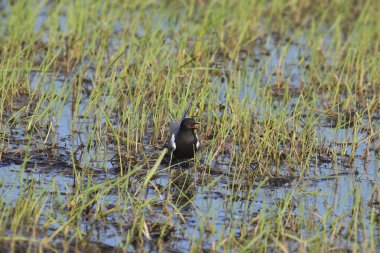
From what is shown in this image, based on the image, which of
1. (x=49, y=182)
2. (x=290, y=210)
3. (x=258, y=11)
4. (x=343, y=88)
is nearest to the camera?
(x=290, y=210)

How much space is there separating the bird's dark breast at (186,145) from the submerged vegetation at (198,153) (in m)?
0.19

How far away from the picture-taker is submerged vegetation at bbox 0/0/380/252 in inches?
206

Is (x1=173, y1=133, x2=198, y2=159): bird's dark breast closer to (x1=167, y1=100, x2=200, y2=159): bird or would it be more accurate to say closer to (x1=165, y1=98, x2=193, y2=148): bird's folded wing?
(x1=167, y1=100, x2=200, y2=159): bird

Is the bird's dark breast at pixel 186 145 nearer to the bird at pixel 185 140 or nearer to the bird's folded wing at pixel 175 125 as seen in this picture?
the bird at pixel 185 140

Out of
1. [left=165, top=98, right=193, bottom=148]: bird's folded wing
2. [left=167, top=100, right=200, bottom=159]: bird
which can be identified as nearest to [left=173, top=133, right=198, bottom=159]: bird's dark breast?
[left=167, top=100, right=200, bottom=159]: bird

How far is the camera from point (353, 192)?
5.93 metres

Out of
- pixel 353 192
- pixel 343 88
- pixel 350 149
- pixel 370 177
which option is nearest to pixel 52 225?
pixel 353 192

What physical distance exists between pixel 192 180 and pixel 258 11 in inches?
227

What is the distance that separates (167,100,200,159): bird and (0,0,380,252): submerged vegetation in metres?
0.18

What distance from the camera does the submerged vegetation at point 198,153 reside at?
17.2ft

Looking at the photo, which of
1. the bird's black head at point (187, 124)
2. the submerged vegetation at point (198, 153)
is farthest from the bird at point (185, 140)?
the submerged vegetation at point (198, 153)

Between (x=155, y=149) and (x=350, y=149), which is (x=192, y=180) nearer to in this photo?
(x=155, y=149)

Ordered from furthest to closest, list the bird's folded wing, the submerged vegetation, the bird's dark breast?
the bird's folded wing → the bird's dark breast → the submerged vegetation

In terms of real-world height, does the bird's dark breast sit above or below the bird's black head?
below
